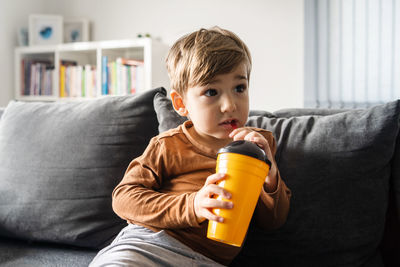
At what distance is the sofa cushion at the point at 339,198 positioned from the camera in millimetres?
1081

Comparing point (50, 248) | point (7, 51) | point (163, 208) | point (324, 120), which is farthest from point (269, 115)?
point (7, 51)

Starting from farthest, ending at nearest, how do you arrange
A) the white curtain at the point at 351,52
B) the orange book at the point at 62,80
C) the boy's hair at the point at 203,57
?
the orange book at the point at 62,80, the white curtain at the point at 351,52, the boy's hair at the point at 203,57

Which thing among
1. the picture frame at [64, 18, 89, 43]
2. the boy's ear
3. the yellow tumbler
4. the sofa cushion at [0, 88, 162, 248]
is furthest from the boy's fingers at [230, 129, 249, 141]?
the picture frame at [64, 18, 89, 43]

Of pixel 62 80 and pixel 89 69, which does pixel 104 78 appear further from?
pixel 62 80

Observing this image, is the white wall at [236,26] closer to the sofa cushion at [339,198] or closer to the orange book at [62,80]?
the orange book at [62,80]

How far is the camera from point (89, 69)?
361 cm

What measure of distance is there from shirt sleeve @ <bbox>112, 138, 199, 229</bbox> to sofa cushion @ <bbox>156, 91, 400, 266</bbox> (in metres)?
→ 0.30

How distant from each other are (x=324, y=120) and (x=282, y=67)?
2180mm

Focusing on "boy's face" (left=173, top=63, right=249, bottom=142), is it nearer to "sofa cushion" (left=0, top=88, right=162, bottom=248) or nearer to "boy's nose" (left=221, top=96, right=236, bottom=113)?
"boy's nose" (left=221, top=96, right=236, bottom=113)

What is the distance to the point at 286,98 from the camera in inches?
129

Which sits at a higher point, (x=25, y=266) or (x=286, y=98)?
(x=286, y=98)

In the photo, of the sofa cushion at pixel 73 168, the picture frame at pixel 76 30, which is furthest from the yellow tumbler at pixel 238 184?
the picture frame at pixel 76 30

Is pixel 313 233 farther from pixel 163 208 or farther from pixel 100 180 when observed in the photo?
pixel 100 180

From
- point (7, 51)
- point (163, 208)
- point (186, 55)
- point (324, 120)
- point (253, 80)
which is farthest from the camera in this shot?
point (7, 51)
